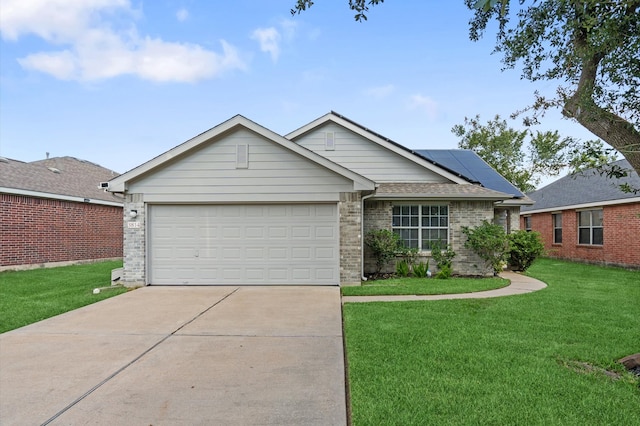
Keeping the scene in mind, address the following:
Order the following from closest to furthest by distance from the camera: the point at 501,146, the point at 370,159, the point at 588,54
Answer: the point at 588,54
the point at 370,159
the point at 501,146

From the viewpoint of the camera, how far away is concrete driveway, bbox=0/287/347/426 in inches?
136

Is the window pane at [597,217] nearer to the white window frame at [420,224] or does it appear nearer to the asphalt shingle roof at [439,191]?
the asphalt shingle roof at [439,191]

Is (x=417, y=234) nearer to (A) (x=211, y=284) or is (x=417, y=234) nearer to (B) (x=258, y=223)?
(B) (x=258, y=223)

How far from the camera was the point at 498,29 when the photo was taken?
5684 millimetres

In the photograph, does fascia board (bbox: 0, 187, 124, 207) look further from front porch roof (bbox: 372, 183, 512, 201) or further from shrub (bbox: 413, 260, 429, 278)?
shrub (bbox: 413, 260, 429, 278)

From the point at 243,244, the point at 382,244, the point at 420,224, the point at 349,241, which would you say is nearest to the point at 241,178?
the point at 243,244

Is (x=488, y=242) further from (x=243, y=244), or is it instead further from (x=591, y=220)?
(x=591, y=220)

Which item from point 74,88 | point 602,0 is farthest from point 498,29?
point 74,88

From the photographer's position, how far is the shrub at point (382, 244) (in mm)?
11891

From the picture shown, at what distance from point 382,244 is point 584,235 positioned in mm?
12840

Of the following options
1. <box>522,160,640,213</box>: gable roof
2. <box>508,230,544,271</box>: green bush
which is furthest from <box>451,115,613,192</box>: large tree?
<box>508,230,544,271</box>: green bush

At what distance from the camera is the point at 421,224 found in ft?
41.6

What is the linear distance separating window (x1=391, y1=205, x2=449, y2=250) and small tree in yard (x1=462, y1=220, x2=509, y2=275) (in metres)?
0.73

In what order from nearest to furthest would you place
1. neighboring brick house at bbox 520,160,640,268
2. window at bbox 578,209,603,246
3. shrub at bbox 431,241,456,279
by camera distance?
shrub at bbox 431,241,456,279
neighboring brick house at bbox 520,160,640,268
window at bbox 578,209,603,246
